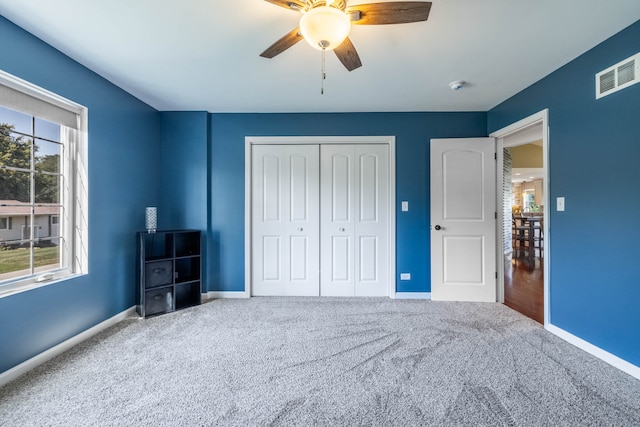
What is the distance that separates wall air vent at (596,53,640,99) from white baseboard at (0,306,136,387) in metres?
4.64

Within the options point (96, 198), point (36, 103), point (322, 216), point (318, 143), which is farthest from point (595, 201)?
point (36, 103)

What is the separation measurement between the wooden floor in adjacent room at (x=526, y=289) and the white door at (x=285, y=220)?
2421 millimetres

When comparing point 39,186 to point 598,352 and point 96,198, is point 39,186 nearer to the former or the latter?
point 96,198

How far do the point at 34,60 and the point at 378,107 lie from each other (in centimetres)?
312

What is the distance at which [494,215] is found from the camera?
10.5 ft

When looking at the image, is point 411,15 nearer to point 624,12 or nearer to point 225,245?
point 624,12

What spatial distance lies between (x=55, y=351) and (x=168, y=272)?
1.03m

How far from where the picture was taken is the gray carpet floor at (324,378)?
1.46 m

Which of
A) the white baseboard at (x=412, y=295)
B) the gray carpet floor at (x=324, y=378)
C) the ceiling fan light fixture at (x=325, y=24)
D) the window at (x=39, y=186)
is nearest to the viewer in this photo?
the ceiling fan light fixture at (x=325, y=24)

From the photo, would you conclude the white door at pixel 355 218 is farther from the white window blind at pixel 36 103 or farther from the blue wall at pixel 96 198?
the white window blind at pixel 36 103

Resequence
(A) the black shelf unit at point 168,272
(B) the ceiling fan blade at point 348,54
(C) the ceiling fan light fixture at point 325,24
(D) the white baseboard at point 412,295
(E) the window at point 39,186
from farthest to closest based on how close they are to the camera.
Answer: (D) the white baseboard at point 412,295
(A) the black shelf unit at point 168,272
(E) the window at point 39,186
(B) the ceiling fan blade at point 348,54
(C) the ceiling fan light fixture at point 325,24

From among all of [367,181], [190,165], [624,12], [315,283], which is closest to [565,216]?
[624,12]

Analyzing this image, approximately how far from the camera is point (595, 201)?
2086 millimetres

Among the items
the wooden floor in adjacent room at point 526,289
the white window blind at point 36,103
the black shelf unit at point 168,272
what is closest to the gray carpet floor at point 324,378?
the black shelf unit at point 168,272
